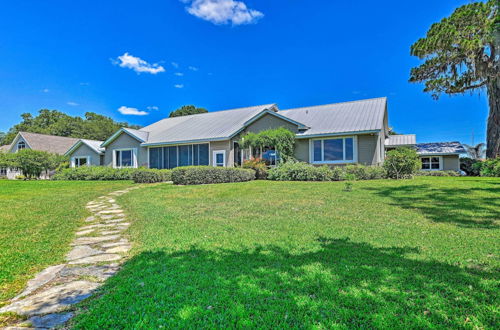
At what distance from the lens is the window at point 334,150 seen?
16359 mm

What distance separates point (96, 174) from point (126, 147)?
3.88 m

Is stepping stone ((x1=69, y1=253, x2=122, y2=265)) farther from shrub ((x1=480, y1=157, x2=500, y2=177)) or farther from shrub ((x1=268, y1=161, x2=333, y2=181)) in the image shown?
shrub ((x1=480, y1=157, x2=500, y2=177))

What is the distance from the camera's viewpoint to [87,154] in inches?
978

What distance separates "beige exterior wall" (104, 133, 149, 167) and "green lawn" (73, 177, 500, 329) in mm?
16819

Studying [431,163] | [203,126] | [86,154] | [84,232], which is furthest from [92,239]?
[431,163]

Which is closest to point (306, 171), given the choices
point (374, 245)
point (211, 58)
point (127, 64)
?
point (374, 245)

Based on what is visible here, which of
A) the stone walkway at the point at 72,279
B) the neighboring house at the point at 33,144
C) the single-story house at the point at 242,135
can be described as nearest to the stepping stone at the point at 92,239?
the stone walkway at the point at 72,279

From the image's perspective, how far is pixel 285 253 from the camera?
3748 millimetres

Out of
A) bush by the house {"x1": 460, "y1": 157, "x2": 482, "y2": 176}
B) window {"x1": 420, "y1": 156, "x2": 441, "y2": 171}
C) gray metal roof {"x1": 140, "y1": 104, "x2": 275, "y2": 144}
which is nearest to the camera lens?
gray metal roof {"x1": 140, "y1": 104, "x2": 275, "y2": 144}

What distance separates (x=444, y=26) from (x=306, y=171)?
43.1 ft

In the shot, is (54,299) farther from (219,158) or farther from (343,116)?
(343,116)

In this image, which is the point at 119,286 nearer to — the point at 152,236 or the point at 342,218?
the point at 152,236

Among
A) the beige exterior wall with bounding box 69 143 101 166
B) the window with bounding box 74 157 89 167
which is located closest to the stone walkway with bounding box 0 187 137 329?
the beige exterior wall with bounding box 69 143 101 166

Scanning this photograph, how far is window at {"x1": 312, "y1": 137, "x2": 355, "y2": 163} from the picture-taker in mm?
16359
